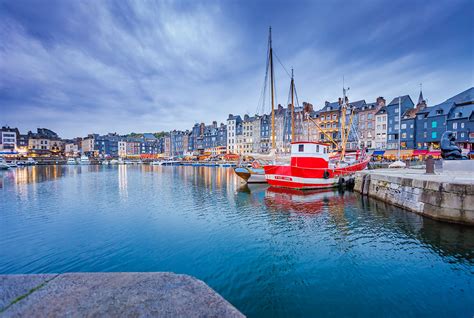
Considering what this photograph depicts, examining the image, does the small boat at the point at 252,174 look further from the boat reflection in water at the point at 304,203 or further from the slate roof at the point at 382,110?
the slate roof at the point at 382,110

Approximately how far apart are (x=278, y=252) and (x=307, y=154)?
16.9 meters

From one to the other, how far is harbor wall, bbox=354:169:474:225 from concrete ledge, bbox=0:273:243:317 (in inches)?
551

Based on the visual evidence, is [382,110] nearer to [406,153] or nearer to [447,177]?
[406,153]

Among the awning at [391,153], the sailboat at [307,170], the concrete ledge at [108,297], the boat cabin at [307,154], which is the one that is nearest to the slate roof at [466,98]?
the awning at [391,153]

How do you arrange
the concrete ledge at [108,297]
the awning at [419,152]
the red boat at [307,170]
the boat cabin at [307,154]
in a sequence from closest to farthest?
the concrete ledge at [108,297] → the boat cabin at [307,154] → the red boat at [307,170] → the awning at [419,152]

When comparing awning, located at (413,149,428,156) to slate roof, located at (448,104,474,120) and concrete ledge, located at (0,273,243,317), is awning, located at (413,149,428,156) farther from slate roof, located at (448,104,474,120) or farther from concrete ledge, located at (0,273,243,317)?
concrete ledge, located at (0,273,243,317)

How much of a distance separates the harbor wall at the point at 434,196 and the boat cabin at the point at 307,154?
7.71 m

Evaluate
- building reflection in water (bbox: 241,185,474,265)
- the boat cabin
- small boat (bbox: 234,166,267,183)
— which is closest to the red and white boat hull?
the boat cabin

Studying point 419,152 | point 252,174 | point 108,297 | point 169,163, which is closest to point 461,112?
point 419,152

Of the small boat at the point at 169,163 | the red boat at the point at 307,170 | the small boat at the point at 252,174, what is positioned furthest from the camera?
the small boat at the point at 169,163

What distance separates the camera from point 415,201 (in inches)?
551

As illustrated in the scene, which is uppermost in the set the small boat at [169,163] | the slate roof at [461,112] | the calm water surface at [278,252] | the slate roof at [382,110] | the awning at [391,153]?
the slate roof at [382,110]

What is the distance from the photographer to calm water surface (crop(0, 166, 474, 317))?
6.36m

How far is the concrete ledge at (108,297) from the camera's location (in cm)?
267
